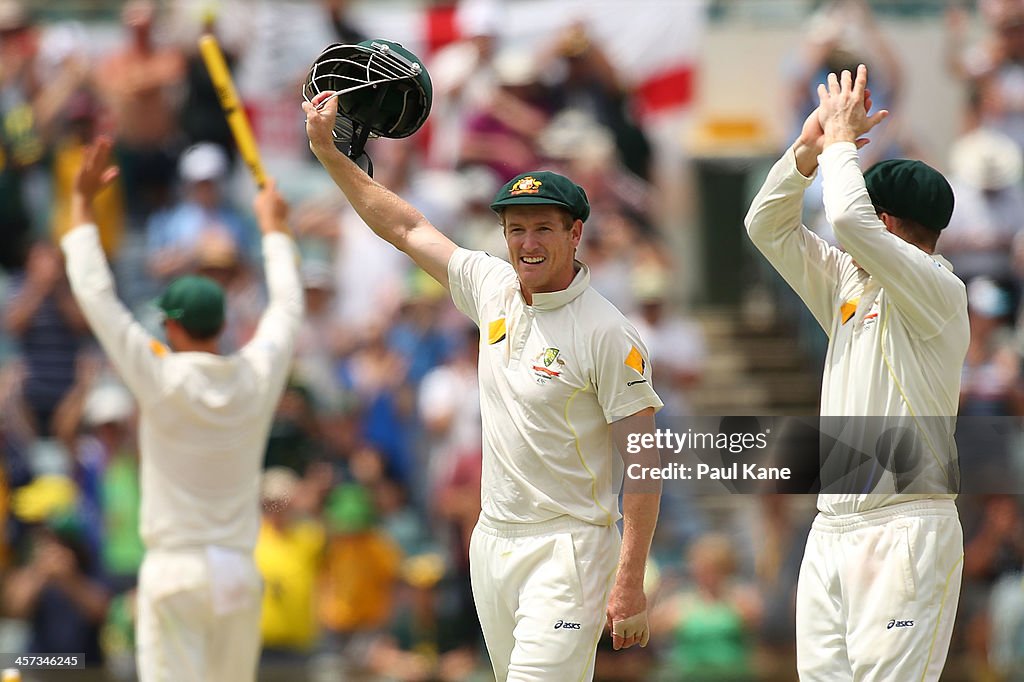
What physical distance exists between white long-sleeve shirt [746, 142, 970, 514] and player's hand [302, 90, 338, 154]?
1669 mm

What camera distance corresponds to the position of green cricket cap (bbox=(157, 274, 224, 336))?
7.44m

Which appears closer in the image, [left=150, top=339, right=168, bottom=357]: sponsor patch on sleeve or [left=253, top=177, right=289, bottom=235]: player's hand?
[left=150, top=339, right=168, bottom=357]: sponsor patch on sleeve

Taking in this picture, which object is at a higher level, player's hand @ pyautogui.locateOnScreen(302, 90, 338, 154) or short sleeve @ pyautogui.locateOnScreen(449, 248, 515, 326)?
player's hand @ pyautogui.locateOnScreen(302, 90, 338, 154)

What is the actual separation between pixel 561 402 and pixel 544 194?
2.46 ft

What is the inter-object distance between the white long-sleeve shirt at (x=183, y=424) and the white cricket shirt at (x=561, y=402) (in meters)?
1.92

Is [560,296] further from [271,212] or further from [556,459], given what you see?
[271,212]

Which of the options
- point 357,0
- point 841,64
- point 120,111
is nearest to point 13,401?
point 120,111

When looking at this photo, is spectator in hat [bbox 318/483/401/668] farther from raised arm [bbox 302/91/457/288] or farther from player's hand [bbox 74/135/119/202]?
raised arm [bbox 302/91/457/288]

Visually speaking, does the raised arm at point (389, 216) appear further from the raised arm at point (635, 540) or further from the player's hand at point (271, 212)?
the player's hand at point (271, 212)

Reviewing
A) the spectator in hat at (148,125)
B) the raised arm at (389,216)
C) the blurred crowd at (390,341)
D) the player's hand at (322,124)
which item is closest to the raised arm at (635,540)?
the raised arm at (389,216)

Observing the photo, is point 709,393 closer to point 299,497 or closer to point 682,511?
point 682,511

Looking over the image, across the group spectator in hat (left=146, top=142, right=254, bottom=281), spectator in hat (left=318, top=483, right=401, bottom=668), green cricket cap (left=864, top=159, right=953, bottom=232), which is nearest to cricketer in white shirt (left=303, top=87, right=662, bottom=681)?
green cricket cap (left=864, top=159, right=953, bottom=232)

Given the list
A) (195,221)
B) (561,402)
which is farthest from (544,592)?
(195,221)

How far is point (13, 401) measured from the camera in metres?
11.6
